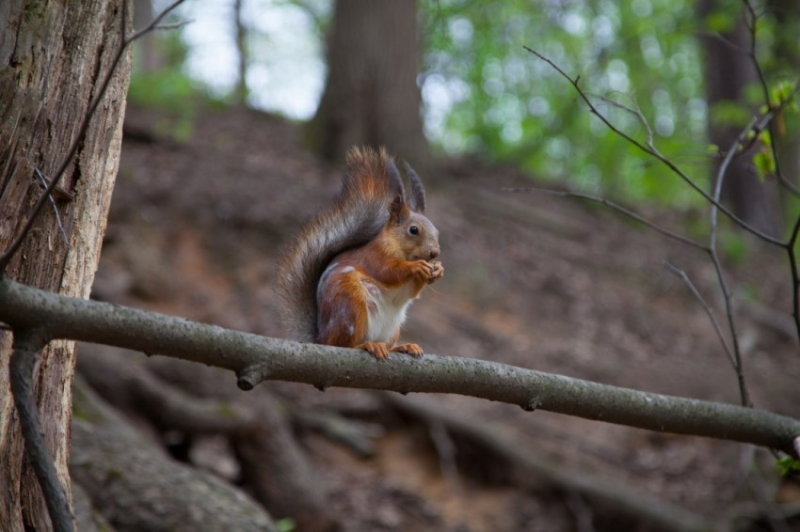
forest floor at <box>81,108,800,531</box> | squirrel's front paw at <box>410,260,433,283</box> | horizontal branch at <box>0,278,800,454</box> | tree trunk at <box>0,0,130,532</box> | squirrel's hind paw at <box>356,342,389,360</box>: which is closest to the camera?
horizontal branch at <box>0,278,800,454</box>

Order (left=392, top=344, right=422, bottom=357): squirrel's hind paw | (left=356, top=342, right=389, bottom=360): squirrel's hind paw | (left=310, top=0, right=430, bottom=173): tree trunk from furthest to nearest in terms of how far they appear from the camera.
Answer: (left=310, top=0, right=430, bottom=173): tree trunk < (left=392, top=344, right=422, bottom=357): squirrel's hind paw < (left=356, top=342, right=389, bottom=360): squirrel's hind paw

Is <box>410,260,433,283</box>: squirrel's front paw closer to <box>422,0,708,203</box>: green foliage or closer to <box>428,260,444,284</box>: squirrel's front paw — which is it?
<box>428,260,444,284</box>: squirrel's front paw

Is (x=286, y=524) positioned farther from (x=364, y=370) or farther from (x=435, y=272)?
(x=364, y=370)

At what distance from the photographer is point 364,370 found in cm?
211

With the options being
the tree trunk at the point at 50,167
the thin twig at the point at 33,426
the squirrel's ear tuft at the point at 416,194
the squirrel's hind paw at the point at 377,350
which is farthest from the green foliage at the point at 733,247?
the thin twig at the point at 33,426

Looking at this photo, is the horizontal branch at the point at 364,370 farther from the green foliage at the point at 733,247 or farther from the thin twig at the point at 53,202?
the green foliage at the point at 733,247

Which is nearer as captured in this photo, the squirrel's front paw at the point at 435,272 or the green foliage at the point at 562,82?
the squirrel's front paw at the point at 435,272

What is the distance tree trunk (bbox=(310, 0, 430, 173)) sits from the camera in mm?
7469

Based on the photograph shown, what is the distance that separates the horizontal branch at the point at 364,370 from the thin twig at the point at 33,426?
32mm

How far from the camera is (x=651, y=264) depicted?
Answer: 25.5 feet

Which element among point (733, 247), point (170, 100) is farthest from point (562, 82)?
point (170, 100)

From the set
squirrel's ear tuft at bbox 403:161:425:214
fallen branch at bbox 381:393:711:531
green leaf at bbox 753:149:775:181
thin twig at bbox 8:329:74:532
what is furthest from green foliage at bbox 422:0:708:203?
thin twig at bbox 8:329:74:532

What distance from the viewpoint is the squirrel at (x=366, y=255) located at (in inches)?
100

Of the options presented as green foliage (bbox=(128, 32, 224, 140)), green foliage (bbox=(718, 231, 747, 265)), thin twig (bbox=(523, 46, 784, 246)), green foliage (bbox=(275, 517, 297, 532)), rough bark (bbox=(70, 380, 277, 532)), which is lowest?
green foliage (bbox=(275, 517, 297, 532))
